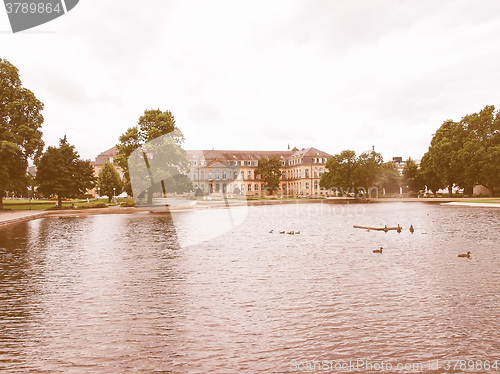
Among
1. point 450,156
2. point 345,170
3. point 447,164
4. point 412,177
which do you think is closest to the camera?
point 450,156

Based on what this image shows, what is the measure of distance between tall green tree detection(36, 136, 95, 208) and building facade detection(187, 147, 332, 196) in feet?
296

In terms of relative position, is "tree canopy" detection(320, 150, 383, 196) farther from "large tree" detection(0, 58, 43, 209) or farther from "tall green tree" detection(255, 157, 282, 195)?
"large tree" detection(0, 58, 43, 209)

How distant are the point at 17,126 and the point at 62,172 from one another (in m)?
11.3

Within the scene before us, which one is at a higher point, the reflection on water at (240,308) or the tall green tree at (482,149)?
the tall green tree at (482,149)

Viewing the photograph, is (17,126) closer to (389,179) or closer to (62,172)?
(62,172)

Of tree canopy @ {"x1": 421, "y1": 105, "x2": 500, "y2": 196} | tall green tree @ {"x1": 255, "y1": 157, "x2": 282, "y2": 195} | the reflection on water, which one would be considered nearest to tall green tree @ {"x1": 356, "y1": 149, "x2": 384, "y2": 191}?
tree canopy @ {"x1": 421, "y1": 105, "x2": 500, "y2": 196}

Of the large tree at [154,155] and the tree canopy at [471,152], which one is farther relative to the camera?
the tree canopy at [471,152]

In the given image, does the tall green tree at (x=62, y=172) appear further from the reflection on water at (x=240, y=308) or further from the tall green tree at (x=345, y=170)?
the tall green tree at (x=345, y=170)

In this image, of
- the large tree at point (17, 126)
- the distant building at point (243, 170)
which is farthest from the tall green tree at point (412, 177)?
the large tree at point (17, 126)

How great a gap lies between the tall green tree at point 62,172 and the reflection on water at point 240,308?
46.1m

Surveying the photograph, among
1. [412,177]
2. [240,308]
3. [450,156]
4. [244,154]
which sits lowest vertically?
[240,308]

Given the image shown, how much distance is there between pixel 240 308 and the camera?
11516mm

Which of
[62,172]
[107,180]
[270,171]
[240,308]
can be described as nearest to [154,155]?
[62,172]

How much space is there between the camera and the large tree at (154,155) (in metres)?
63.1
